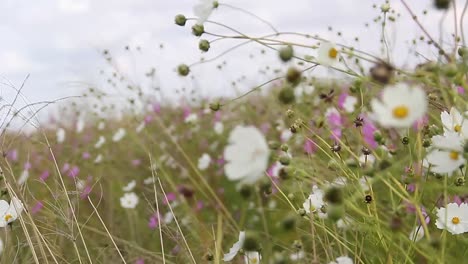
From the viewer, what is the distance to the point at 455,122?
1.20 meters

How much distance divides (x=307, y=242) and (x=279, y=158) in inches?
50.0

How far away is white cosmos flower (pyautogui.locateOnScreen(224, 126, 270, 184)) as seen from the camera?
70 cm

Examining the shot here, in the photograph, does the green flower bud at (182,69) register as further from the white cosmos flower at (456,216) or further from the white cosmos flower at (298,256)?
the white cosmos flower at (456,216)

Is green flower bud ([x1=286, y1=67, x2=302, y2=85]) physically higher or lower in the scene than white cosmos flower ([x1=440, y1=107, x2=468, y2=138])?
higher

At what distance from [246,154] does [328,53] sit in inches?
17.2

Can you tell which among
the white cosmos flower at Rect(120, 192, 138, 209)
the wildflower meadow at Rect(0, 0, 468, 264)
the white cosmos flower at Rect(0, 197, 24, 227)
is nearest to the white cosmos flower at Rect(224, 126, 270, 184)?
the wildflower meadow at Rect(0, 0, 468, 264)

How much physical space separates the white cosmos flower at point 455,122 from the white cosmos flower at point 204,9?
437mm

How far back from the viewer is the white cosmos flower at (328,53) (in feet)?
3.60

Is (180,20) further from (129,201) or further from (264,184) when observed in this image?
(129,201)

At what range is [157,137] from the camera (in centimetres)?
424

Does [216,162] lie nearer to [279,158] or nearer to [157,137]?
[157,137]

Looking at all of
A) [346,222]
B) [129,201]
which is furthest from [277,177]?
[129,201]

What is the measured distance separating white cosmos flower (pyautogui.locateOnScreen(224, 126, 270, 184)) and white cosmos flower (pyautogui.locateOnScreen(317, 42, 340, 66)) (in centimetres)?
40

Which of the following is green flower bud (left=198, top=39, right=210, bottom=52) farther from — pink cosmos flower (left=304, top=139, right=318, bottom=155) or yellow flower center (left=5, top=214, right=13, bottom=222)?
yellow flower center (left=5, top=214, right=13, bottom=222)
